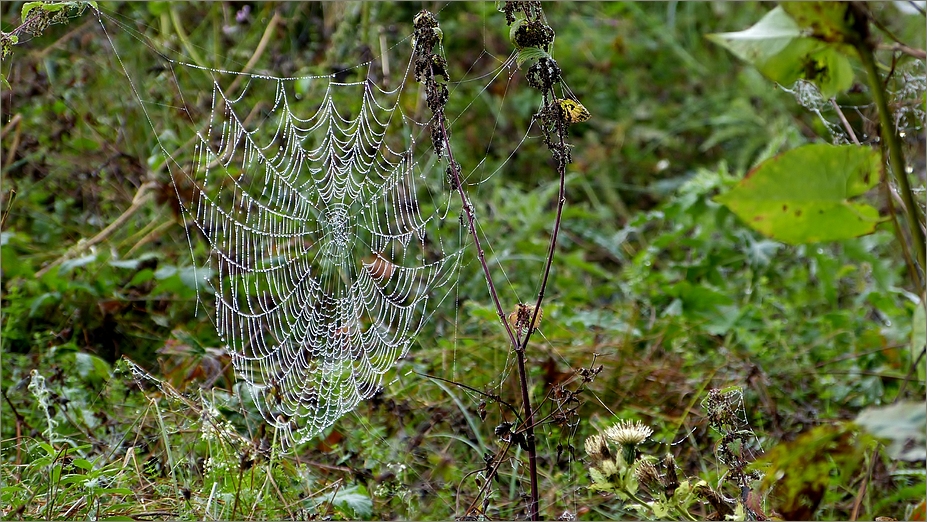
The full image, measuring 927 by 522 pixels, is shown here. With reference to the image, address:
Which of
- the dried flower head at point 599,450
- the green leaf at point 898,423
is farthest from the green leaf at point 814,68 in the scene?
the dried flower head at point 599,450

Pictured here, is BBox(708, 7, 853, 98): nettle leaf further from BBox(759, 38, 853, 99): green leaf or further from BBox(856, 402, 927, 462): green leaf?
BBox(856, 402, 927, 462): green leaf

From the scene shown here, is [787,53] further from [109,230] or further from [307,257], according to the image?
[109,230]

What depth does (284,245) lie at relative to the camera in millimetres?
2576

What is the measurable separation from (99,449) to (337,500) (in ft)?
1.91

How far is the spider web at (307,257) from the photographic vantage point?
7.43 feet

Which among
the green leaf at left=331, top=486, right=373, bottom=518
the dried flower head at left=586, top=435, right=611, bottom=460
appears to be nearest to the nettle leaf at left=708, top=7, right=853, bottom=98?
the dried flower head at left=586, top=435, right=611, bottom=460

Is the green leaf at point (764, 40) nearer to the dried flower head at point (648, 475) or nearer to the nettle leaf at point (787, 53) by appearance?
the nettle leaf at point (787, 53)

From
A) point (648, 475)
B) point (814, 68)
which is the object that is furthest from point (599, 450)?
point (814, 68)

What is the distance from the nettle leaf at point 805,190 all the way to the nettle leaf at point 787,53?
8 cm

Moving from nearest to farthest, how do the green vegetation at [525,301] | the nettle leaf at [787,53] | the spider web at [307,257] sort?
the nettle leaf at [787,53] → the green vegetation at [525,301] → the spider web at [307,257]

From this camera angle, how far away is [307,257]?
2.80m

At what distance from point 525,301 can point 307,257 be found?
29.1 inches

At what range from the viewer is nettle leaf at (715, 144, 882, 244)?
92 cm

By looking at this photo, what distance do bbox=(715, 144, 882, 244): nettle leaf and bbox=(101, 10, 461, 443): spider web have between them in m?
1.24
